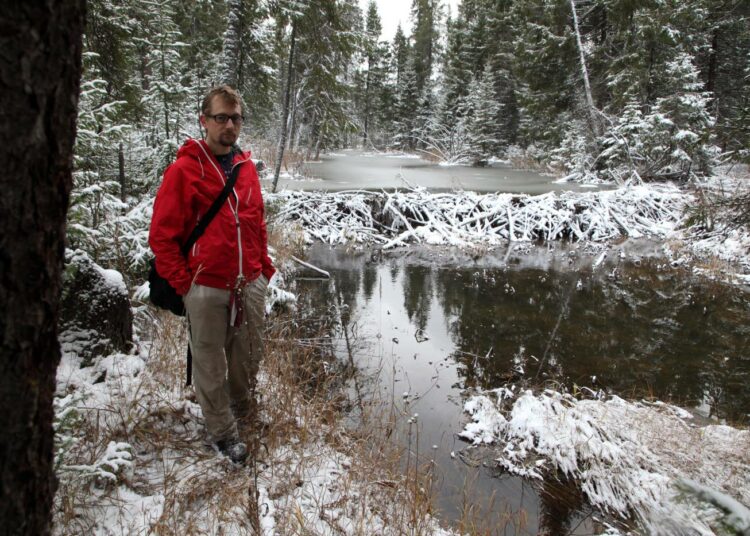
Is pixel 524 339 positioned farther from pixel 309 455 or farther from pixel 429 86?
pixel 429 86

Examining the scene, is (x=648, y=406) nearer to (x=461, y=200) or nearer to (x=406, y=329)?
(x=406, y=329)

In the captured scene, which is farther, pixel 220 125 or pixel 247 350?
pixel 247 350

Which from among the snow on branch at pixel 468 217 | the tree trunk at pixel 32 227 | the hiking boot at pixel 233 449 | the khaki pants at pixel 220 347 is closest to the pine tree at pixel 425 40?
the snow on branch at pixel 468 217

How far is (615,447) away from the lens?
3.85 meters

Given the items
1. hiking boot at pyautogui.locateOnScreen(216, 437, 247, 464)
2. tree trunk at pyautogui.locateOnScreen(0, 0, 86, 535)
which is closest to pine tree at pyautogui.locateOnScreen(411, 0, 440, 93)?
hiking boot at pyautogui.locateOnScreen(216, 437, 247, 464)

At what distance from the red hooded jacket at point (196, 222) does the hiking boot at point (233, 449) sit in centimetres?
107

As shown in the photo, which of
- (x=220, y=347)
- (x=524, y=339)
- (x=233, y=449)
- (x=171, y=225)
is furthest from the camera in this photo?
(x=524, y=339)

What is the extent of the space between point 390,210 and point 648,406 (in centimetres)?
909

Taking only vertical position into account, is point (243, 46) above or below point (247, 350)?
above

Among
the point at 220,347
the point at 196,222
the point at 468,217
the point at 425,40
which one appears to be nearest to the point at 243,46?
the point at 468,217

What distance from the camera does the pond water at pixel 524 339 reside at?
372cm

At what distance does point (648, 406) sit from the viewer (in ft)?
15.6

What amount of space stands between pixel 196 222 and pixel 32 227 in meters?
1.77

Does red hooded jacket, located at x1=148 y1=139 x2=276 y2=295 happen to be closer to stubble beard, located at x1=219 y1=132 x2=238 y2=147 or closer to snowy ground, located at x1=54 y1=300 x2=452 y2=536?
stubble beard, located at x1=219 y1=132 x2=238 y2=147
